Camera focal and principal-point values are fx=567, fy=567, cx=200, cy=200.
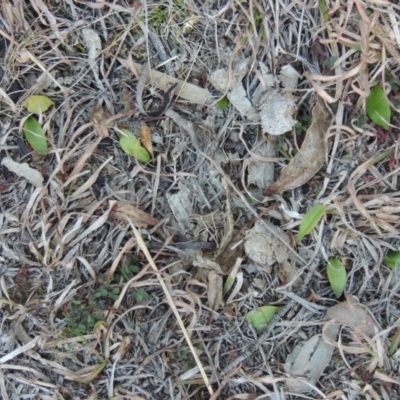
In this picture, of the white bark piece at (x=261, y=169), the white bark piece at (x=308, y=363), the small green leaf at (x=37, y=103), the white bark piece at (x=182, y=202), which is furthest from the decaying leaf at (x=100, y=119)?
the white bark piece at (x=308, y=363)

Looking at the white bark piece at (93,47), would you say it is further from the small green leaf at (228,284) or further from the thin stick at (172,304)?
the small green leaf at (228,284)

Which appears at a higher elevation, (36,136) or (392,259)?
(36,136)

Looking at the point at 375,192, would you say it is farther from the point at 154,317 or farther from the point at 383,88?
the point at 154,317

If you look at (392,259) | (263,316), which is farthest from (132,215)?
(392,259)

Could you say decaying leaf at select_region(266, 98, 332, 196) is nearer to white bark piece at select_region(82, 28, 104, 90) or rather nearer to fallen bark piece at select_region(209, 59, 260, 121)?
fallen bark piece at select_region(209, 59, 260, 121)

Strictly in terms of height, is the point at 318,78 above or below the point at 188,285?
above

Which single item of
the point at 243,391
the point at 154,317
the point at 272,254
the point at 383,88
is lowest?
the point at 243,391

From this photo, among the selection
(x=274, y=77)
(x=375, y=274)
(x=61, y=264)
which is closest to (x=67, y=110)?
(x=61, y=264)

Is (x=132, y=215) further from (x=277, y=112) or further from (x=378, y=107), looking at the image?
(x=378, y=107)
